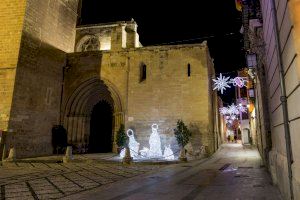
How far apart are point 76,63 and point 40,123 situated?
15.8 ft

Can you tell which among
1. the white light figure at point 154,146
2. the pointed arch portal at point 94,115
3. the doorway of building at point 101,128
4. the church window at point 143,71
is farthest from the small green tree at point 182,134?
the doorway of building at point 101,128

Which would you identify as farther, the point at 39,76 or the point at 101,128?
the point at 101,128

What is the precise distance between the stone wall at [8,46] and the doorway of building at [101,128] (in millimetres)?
6766

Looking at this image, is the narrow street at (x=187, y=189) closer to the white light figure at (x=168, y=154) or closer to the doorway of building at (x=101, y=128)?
the white light figure at (x=168, y=154)

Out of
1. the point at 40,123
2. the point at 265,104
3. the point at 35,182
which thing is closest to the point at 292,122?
the point at 265,104

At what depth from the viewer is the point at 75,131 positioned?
57.0ft

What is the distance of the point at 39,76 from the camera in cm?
1499

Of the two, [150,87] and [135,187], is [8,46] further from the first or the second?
[135,187]

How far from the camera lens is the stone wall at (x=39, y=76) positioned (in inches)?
536

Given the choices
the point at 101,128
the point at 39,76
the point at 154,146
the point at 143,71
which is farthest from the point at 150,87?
the point at 39,76

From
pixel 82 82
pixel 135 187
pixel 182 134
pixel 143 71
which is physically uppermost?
pixel 143 71

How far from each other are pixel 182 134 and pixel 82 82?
25.2ft

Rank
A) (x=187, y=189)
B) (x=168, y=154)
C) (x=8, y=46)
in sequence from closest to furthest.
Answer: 1. (x=187, y=189)
2. (x=168, y=154)
3. (x=8, y=46)

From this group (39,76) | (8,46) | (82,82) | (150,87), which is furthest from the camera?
(82,82)
